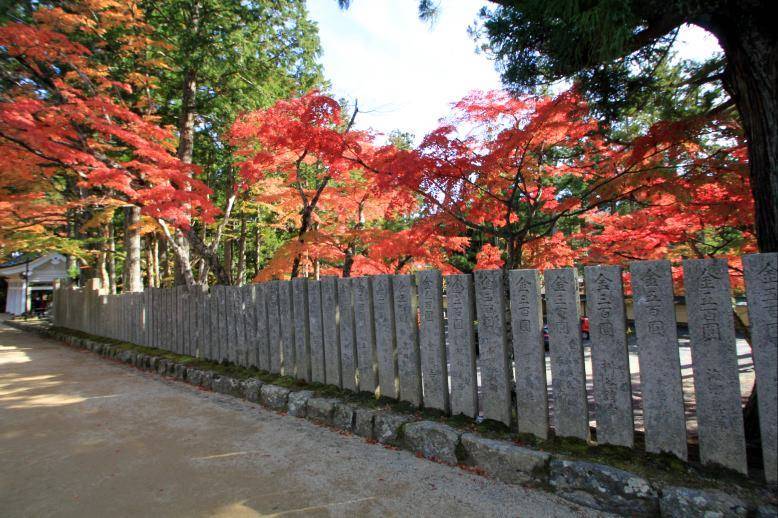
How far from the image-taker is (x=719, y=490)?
8.21ft

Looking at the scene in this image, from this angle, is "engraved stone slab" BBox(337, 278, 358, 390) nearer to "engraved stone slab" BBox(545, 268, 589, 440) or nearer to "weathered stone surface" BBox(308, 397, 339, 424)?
"weathered stone surface" BBox(308, 397, 339, 424)

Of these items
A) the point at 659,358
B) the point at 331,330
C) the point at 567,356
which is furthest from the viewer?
the point at 331,330

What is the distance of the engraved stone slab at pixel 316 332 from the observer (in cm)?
537

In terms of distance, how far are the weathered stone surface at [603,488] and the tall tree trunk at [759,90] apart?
199 centimetres

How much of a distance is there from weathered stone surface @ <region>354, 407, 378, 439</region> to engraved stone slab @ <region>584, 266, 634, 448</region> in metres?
2.02

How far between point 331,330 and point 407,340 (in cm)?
122

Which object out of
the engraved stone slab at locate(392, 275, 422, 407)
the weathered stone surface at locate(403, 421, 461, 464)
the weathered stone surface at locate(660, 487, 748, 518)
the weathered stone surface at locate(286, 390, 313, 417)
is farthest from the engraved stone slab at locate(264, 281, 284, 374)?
the weathered stone surface at locate(660, 487, 748, 518)

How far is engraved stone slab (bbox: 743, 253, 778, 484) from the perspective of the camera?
8.32 feet

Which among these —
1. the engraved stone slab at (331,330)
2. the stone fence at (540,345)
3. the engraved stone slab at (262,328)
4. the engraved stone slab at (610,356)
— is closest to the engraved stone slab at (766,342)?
the stone fence at (540,345)

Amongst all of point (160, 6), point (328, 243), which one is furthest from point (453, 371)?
point (160, 6)

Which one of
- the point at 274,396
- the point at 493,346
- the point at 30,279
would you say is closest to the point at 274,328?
the point at 274,396

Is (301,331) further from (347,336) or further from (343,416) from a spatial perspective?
(343,416)

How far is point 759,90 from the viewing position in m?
3.11

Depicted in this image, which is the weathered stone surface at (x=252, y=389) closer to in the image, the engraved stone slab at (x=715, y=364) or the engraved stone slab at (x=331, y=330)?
the engraved stone slab at (x=331, y=330)
